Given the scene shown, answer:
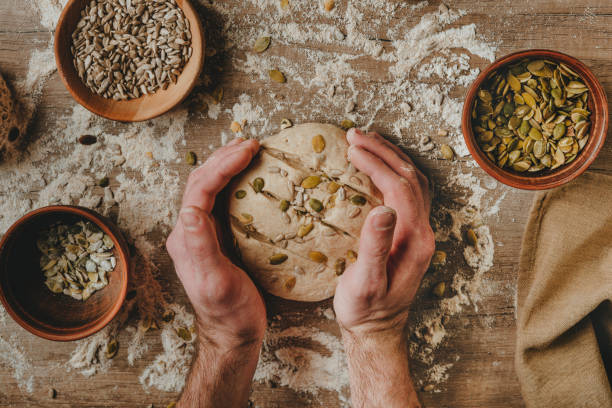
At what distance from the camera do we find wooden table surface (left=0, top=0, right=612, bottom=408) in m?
1.22

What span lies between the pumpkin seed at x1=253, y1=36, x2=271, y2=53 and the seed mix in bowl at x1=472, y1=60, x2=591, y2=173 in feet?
2.33

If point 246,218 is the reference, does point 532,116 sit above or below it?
above

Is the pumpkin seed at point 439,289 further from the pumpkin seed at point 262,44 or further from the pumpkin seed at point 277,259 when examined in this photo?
the pumpkin seed at point 262,44

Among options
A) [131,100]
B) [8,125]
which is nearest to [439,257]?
[131,100]

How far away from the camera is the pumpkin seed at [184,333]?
1.31 metres

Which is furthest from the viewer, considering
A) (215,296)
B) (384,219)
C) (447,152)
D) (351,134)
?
(447,152)

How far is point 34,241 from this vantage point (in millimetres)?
1224

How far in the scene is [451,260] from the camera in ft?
4.24

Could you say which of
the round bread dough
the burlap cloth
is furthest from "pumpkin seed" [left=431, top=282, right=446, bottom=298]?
the round bread dough

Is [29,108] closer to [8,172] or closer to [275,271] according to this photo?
[8,172]

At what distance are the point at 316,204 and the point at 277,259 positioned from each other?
0.21m

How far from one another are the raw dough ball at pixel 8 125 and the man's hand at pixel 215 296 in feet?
2.09

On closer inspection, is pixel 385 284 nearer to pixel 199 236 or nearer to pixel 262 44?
pixel 199 236

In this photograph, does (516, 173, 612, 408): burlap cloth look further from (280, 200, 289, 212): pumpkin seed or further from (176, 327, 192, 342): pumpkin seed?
(176, 327, 192, 342): pumpkin seed
